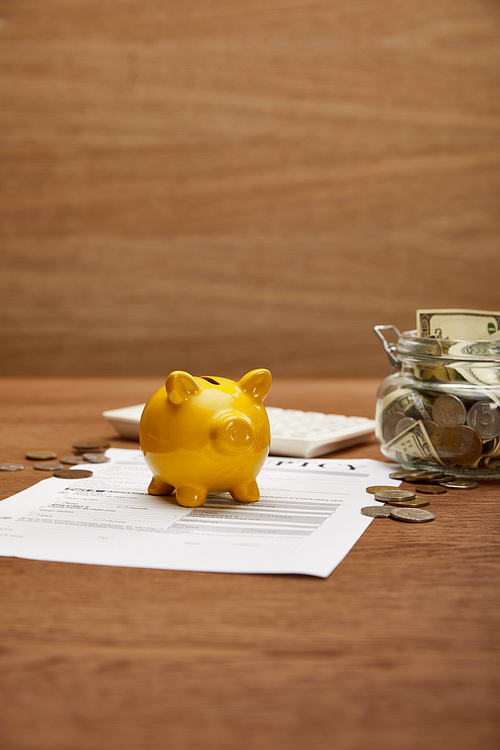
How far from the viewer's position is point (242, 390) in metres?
0.63

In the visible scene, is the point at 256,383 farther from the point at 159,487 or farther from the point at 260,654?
the point at 260,654

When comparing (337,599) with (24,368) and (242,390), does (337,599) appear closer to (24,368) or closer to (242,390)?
(242,390)

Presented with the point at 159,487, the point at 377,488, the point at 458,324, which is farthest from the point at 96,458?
the point at 458,324

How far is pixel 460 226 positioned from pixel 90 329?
783 mm

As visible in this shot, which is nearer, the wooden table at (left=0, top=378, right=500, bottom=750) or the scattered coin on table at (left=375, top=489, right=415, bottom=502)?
the wooden table at (left=0, top=378, right=500, bottom=750)

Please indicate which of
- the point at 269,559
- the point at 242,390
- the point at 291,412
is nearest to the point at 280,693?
the point at 269,559

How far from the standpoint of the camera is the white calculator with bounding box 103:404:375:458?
0.82m

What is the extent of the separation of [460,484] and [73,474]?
1.14ft

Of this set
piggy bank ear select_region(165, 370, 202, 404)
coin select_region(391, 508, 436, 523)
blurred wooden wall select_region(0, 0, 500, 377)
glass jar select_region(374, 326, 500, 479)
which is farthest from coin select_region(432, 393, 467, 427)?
blurred wooden wall select_region(0, 0, 500, 377)

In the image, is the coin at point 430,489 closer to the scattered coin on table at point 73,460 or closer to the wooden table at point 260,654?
the wooden table at point 260,654

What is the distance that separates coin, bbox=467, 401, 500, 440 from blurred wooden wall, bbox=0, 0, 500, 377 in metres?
0.91

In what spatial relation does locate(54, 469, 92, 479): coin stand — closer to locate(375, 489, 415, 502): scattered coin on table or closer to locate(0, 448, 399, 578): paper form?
locate(0, 448, 399, 578): paper form

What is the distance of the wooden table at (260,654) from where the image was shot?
30 centimetres

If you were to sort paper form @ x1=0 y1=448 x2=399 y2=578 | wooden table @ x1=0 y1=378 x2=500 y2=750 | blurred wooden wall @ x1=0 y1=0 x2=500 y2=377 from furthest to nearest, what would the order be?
1. blurred wooden wall @ x1=0 y1=0 x2=500 y2=377
2. paper form @ x1=0 y1=448 x2=399 y2=578
3. wooden table @ x1=0 y1=378 x2=500 y2=750
